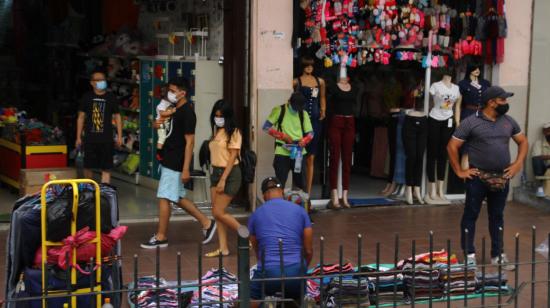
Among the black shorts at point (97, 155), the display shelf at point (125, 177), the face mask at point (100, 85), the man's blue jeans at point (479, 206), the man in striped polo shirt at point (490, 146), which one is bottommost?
the display shelf at point (125, 177)

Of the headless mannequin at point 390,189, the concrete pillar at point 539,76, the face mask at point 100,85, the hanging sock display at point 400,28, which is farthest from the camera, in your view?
the headless mannequin at point 390,189

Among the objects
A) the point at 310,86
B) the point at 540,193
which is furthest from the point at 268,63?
the point at 540,193

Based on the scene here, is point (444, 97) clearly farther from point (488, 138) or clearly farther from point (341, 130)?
point (488, 138)

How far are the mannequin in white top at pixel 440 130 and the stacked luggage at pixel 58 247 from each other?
6.61 m

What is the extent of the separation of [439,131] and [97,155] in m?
4.61

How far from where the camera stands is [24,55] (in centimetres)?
1600

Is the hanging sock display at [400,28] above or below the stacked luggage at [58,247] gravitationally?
above

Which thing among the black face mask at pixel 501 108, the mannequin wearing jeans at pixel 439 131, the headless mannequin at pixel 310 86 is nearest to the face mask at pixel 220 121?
the headless mannequin at pixel 310 86

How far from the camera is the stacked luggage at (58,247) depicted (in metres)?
6.01

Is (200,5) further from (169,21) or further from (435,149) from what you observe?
(435,149)

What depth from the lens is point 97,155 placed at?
10422 mm

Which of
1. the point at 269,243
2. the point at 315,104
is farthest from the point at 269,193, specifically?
the point at 315,104

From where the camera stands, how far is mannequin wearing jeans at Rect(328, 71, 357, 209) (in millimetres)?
11531

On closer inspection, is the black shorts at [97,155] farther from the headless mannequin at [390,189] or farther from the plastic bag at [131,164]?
the headless mannequin at [390,189]
